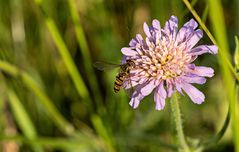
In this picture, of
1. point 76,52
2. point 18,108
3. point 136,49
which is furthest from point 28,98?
point 136,49

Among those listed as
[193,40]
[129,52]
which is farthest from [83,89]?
[193,40]

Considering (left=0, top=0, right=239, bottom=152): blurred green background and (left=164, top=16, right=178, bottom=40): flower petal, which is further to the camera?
(left=0, top=0, right=239, bottom=152): blurred green background

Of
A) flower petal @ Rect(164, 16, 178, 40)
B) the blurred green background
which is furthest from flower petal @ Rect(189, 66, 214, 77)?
the blurred green background

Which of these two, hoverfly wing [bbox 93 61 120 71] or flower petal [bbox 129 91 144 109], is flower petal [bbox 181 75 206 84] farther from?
hoverfly wing [bbox 93 61 120 71]

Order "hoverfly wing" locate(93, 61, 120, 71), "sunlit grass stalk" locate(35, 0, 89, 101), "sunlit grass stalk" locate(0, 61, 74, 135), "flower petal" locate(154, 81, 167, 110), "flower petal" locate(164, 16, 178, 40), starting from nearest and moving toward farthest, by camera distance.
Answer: "flower petal" locate(154, 81, 167, 110)
"flower petal" locate(164, 16, 178, 40)
"hoverfly wing" locate(93, 61, 120, 71)
"sunlit grass stalk" locate(35, 0, 89, 101)
"sunlit grass stalk" locate(0, 61, 74, 135)

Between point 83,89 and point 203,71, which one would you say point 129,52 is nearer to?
point 203,71

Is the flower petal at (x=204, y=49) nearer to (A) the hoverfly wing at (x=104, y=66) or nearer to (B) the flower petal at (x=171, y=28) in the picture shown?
(B) the flower petal at (x=171, y=28)
